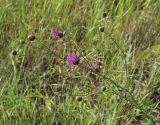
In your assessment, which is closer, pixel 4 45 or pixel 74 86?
pixel 74 86

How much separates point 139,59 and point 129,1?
1.34ft

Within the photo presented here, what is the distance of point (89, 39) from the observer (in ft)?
7.49

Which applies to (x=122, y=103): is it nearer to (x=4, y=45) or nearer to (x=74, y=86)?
(x=74, y=86)

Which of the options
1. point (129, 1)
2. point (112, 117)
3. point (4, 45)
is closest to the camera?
point (112, 117)

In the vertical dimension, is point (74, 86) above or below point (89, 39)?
below

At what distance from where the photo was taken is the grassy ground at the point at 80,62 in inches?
73.2

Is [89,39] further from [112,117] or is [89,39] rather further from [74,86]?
[112,117]

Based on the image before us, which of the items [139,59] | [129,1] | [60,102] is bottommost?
[60,102]

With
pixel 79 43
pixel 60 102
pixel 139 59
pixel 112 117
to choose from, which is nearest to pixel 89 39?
pixel 79 43

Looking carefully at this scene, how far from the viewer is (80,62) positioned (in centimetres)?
209

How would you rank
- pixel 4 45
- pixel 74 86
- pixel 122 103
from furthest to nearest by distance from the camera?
pixel 4 45, pixel 74 86, pixel 122 103

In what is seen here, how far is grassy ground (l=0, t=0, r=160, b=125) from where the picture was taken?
1.86m

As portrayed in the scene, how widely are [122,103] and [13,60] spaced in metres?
0.58

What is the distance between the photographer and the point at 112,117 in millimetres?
1771
